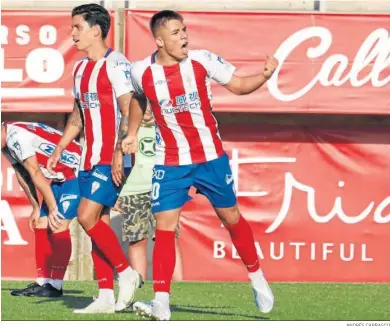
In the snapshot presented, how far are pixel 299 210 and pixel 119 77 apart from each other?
6.41 metres

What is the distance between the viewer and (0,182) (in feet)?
51.8

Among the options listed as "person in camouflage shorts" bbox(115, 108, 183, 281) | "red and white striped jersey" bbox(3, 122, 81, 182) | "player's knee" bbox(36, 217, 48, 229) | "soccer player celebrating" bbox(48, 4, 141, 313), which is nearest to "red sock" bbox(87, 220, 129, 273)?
"soccer player celebrating" bbox(48, 4, 141, 313)

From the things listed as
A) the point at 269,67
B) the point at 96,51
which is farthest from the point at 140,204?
the point at 269,67

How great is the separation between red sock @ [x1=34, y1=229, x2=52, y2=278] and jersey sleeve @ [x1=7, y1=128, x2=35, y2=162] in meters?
0.87

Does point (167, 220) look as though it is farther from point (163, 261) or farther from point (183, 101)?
point (183, 101)

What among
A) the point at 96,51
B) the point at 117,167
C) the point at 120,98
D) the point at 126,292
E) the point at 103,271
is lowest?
the point at 126,292

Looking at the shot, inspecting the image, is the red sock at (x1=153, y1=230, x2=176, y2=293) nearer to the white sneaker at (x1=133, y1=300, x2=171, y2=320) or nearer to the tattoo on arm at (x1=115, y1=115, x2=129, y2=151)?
the white sneaker at (x1=133, y1=300, x2=171, y2=320)

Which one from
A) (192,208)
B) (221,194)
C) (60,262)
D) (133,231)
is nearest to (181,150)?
(221,194)

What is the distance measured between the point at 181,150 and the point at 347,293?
2.87 metres

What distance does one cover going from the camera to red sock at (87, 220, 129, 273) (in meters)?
10.0

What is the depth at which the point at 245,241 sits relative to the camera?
32.2 feet

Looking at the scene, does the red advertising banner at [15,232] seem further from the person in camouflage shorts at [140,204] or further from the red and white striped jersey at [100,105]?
the red and white striped jersey at [100,105]

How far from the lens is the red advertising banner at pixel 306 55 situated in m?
15.5

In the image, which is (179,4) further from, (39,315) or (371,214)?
(39,315)
